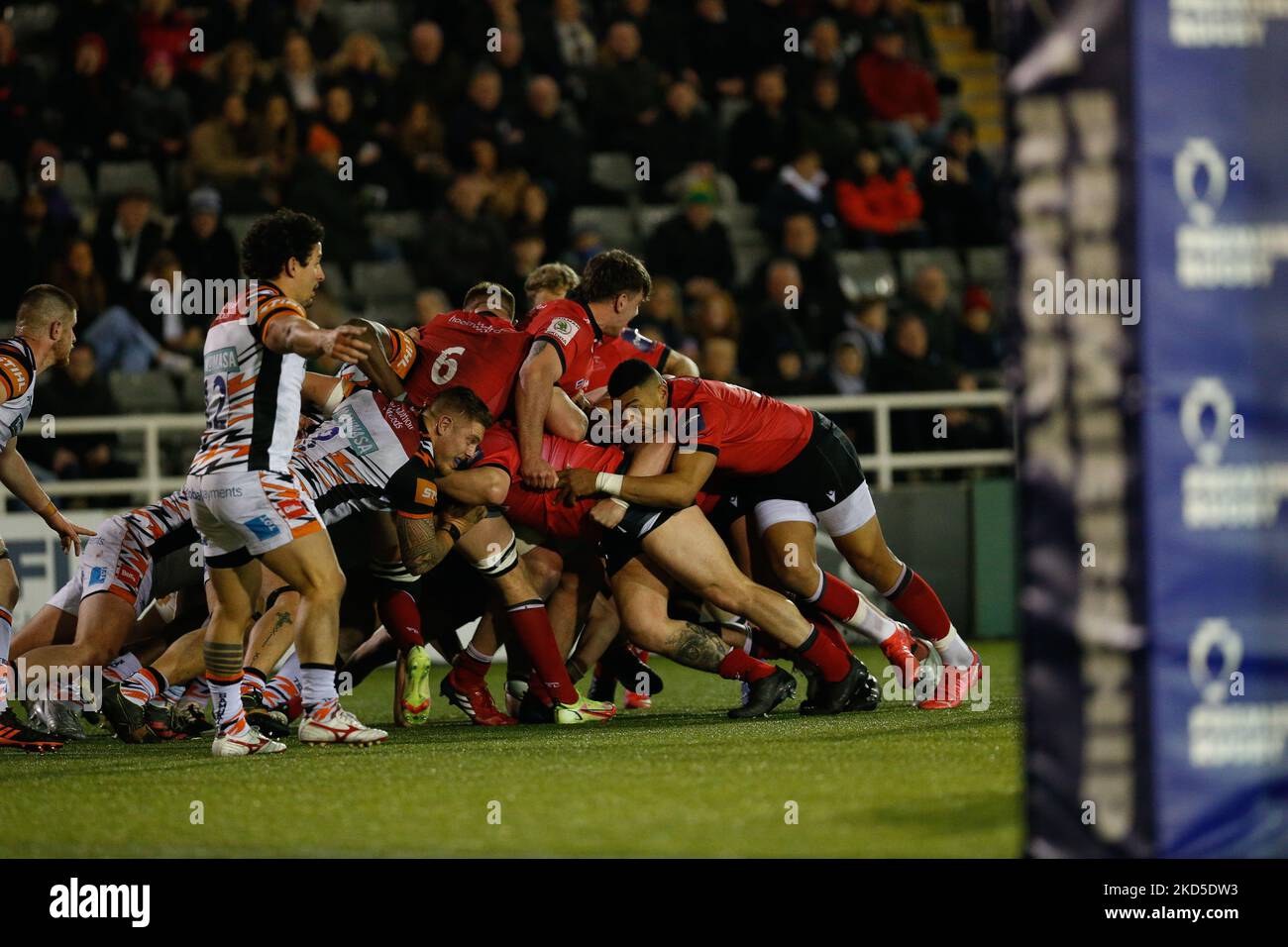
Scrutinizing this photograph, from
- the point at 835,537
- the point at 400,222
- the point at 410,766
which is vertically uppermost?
the point at 400,222

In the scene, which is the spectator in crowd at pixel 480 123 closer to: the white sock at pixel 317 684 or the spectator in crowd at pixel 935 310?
the spectator in crowd at pixel 935 310

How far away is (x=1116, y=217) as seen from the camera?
13.2 feet

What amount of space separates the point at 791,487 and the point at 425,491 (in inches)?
66.3

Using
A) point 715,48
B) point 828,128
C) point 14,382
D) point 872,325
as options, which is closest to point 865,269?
point 828,128

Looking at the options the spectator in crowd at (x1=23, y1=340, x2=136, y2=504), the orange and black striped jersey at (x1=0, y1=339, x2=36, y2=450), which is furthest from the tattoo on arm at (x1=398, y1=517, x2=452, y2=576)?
the spectator in crowd at (x1=23, y1=340, x2=136, y2=504)

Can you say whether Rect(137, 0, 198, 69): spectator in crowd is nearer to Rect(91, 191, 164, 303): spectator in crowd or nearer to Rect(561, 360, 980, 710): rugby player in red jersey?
Rect(91, 191, 164, 303): spectator in crowd

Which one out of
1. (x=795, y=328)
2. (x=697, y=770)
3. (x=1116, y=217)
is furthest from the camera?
(x=795, y=328)

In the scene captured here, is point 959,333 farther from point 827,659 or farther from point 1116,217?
point 1116,217

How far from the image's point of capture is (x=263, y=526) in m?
6.87

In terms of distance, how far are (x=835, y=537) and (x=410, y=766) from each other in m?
2.77

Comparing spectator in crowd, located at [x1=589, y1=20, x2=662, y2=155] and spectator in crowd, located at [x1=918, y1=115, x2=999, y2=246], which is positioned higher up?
spectator in crowd, located at [x1=589, y1=20, x2=662, y2=155]

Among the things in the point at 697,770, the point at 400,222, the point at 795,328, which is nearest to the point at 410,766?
the point at 697,770

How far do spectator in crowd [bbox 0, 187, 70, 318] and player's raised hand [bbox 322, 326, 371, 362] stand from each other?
7.44m

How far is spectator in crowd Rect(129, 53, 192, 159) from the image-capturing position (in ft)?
47.2
